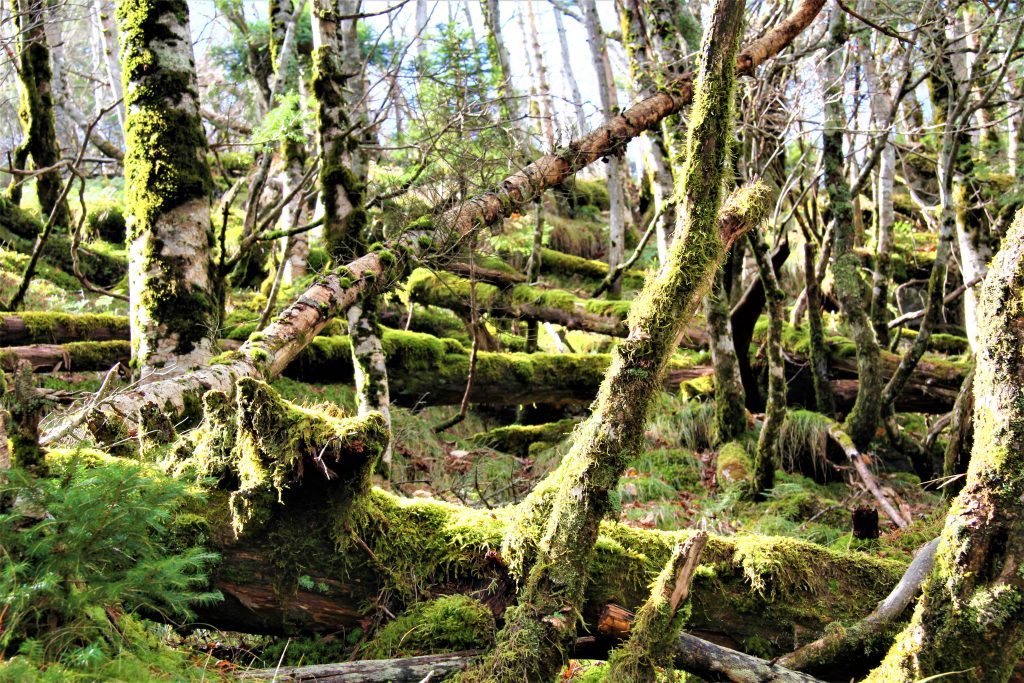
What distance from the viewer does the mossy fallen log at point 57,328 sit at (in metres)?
7.69

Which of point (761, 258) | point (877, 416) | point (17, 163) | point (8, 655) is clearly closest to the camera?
point (8, 655)

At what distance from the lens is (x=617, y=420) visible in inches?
136

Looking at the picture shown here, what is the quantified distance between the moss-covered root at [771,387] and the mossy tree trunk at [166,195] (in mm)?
4748

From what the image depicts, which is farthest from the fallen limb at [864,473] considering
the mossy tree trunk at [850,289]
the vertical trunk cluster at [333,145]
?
the vertical trunk cluster at [333,145]

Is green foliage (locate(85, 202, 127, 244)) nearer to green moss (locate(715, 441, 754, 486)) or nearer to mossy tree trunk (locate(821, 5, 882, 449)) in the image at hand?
green moss (locate(715, 441, 754, 486))

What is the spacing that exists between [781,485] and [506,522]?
14.7ft

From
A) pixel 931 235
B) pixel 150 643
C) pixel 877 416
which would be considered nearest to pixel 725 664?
pixel 150 643

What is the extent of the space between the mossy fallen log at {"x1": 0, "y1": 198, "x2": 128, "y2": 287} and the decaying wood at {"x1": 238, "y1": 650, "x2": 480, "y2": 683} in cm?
942

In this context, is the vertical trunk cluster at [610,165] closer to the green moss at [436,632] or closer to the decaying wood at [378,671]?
the green moss at [436,632]

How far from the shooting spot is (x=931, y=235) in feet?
49.4

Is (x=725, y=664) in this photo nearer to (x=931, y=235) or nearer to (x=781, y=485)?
(x=781, y=485)

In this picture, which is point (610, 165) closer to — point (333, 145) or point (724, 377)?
point (724, 377)

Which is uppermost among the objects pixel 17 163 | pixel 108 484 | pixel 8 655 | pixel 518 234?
pixel 17 163

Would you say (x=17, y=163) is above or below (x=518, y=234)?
above
